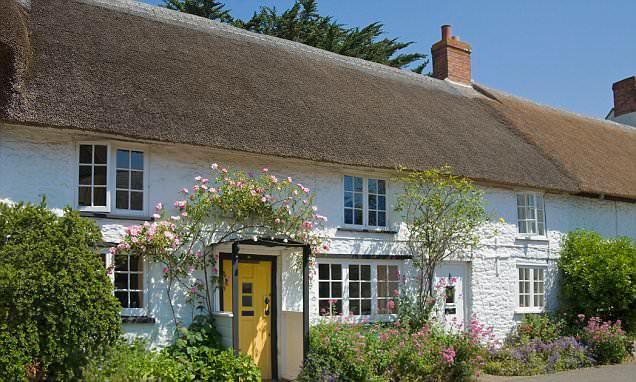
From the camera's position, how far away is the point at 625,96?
2573 cm

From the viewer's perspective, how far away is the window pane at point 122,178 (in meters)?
10.2

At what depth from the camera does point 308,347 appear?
10508 millimetres

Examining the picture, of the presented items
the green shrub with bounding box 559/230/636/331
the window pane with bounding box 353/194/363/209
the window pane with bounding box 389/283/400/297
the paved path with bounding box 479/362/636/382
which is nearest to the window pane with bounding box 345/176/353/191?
the window pane with bounding box 353/194/363/209

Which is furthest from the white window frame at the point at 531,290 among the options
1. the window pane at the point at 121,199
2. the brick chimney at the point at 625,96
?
the brick chimney at the point at 625,96

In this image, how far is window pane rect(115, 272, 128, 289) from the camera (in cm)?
999

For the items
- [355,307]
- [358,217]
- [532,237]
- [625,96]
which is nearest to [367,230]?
[358,217]

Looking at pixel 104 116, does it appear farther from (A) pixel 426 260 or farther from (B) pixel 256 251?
(A) pixel 426 260

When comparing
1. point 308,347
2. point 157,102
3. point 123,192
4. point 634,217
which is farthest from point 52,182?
point 634,217

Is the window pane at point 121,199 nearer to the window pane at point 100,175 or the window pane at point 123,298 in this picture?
the window pane at point 100,175

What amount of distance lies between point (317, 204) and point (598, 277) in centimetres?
699

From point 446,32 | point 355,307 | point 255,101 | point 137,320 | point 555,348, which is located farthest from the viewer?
point 446,32

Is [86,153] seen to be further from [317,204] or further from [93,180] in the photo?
[317,204]

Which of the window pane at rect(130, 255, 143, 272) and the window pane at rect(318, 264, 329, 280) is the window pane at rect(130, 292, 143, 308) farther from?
the window pane at rect(318, 264, 329, 280)

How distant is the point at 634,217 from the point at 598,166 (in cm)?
202
